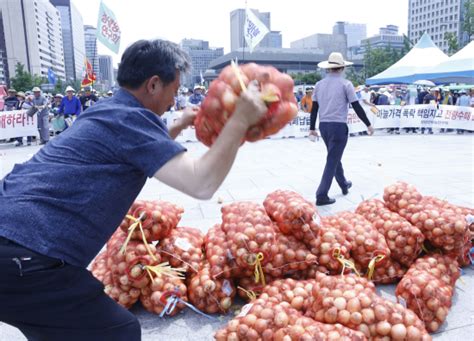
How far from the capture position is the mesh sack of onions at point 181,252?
9.95 feet

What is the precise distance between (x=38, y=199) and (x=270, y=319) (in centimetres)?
136

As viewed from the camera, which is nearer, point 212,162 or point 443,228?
point 212,162

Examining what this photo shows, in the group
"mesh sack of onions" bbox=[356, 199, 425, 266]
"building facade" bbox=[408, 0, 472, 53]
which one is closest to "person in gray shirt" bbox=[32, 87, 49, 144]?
"mesh sack of onions" bbox=[356, 199, 425, 266]

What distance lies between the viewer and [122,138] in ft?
4.87

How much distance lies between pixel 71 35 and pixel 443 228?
170 meters

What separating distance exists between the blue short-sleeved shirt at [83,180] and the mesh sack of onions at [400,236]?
89.8 inches

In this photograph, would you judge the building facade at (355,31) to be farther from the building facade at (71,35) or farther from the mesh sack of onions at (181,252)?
the mesh sack of onions at (181,252)

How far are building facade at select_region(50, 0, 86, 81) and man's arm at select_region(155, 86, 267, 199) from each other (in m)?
161

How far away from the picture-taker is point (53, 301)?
5.08 ft

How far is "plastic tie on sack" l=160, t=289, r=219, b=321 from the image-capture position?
2.83 metres

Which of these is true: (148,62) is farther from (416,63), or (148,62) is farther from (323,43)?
(323,43)

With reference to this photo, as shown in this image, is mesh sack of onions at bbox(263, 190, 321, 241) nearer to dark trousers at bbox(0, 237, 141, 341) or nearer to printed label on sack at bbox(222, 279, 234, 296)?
printed label on sack at bbox(222, 279, 234, 296)

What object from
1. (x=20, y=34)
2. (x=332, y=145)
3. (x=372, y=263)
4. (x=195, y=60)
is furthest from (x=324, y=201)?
(x=20, y=34)

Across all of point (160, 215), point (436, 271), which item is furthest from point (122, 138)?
point (436, 271)
